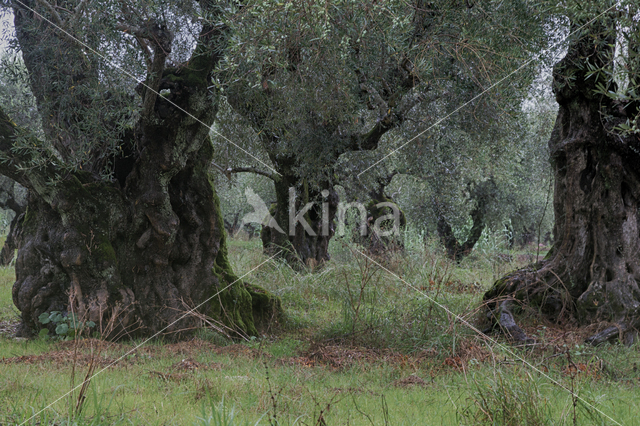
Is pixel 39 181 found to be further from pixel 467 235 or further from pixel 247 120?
pixel 467 235

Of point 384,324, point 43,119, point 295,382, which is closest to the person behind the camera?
point 295,382

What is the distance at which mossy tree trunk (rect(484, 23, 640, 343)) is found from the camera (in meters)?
7.04

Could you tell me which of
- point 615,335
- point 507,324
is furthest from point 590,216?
point 507,324

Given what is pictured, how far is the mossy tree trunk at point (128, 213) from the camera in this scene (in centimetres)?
633

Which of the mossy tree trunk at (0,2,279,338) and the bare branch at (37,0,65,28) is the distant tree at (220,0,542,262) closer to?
the mossy tree trunk at (0,2,279,338)

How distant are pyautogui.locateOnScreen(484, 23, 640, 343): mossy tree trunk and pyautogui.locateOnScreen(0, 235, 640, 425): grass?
574 mm

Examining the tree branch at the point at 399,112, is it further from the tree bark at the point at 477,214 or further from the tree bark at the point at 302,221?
the tree bark at the point at 477,214

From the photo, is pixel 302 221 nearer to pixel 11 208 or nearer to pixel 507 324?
pixel 507 324

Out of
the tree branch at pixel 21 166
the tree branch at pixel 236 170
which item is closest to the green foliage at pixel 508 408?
the tree branch at pixel 21 166

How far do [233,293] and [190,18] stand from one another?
3902 mm

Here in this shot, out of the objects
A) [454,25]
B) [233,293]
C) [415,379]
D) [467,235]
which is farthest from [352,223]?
[415,379]

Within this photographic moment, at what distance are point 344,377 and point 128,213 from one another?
3.87m

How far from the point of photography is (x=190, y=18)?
6652 mm

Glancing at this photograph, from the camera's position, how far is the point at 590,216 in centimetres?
752
